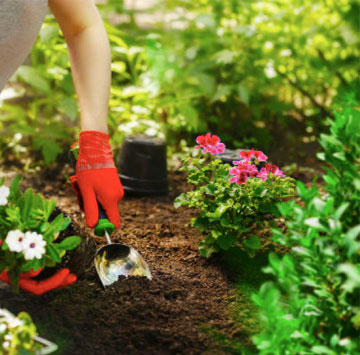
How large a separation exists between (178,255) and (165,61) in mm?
1873

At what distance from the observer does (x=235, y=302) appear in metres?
1.86

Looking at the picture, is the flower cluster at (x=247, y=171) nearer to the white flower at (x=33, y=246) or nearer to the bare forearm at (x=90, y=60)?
the bare forearm at (x=90, y=60)

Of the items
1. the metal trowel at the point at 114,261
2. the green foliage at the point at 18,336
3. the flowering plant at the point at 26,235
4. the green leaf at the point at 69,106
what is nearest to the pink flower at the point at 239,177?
the metal trowel at the point at 114,261

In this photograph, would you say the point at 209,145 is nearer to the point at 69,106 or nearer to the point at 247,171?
the point at 247,171

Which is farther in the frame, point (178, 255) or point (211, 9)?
point (211, 9)

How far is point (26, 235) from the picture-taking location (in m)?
1.55

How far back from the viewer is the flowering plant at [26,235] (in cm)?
155

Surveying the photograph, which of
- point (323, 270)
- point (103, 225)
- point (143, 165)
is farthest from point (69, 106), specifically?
point (323, 270)

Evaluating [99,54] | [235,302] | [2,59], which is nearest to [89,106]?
[99,54]

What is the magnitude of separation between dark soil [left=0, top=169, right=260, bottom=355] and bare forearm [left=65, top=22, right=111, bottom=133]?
0.41m

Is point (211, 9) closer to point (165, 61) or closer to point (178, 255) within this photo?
point (165, 61)

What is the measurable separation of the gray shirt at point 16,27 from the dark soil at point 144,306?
23.7 inches

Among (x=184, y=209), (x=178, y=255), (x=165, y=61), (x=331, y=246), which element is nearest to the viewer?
(x=331, y=246)

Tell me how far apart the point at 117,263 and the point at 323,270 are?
0.83 m
